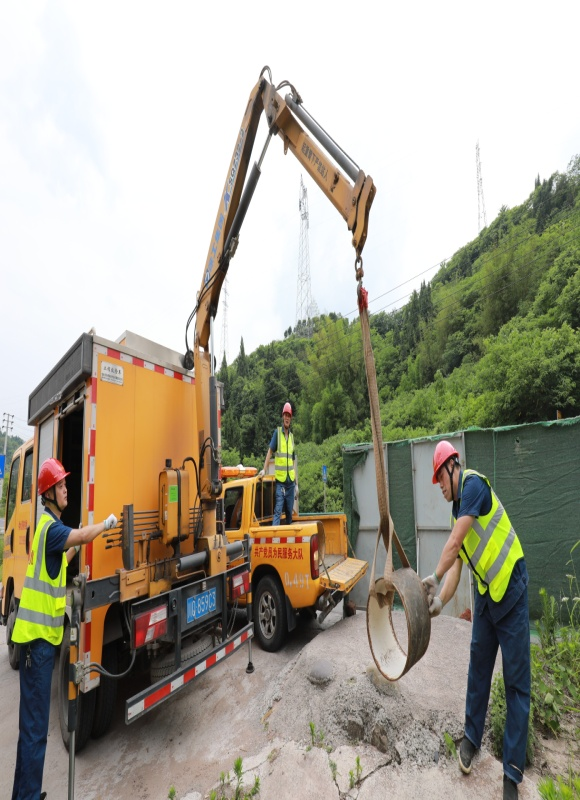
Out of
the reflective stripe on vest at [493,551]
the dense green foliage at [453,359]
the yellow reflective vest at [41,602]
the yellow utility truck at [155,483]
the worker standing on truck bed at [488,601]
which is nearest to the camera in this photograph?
the worker standing on truck bed at [488,601]

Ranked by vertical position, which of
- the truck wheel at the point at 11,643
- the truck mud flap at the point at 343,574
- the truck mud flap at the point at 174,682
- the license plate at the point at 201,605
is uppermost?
the license plate at the point at 201,605

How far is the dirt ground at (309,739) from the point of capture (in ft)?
8.00

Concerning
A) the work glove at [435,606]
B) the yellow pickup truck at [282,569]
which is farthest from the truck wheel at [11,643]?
the work glove at [435,606]

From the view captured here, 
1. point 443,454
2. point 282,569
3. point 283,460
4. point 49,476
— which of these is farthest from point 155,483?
point 443,454

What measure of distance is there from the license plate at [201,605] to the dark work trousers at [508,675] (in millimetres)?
2115

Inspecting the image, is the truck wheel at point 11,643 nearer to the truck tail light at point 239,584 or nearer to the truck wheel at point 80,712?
the truck wheel at point 80,712

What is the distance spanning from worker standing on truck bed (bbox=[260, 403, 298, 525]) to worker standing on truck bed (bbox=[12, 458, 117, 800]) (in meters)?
3.03

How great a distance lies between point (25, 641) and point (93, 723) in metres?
1.30

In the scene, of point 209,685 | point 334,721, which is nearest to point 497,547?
point 334,721

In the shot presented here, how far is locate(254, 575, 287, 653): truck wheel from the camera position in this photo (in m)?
4.71

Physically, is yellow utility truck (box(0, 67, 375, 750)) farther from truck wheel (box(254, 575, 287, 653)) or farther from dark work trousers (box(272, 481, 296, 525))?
dark work trousers (box(272, 481, 296, 525))

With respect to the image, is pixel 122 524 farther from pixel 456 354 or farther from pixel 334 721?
pixel 456 354

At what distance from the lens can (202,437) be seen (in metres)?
4.23

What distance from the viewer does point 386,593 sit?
254 centimetres
